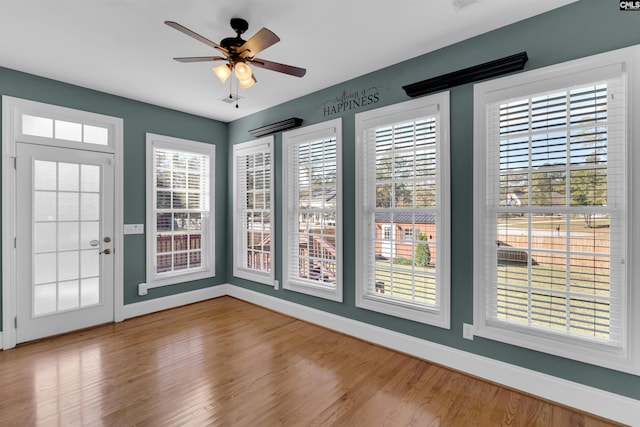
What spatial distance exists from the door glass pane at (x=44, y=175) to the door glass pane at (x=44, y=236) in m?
0.41

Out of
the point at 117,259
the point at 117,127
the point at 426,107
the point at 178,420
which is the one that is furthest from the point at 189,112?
the point at 178,420

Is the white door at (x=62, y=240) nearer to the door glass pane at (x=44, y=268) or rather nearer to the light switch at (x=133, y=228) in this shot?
the door glass pane at (x=44, y=268)

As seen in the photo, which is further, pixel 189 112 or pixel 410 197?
pixel 189 112

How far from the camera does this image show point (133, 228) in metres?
4.05

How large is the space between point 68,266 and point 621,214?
5141mm

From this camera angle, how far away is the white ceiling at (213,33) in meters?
2.21

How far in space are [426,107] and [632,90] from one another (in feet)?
A: 4.49

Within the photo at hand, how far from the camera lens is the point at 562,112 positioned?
2238 mm

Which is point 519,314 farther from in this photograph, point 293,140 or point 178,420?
point 293,140

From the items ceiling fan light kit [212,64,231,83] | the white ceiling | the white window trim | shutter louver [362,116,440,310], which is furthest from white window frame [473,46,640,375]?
the white window trim

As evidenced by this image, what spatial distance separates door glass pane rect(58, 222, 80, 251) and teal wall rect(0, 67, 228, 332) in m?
0.52

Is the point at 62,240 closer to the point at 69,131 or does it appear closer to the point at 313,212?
the point at 69,131

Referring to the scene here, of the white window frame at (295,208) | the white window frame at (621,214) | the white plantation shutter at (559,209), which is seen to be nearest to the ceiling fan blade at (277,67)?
the white window frame at (295,208)

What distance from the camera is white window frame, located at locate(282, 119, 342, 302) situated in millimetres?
3529
